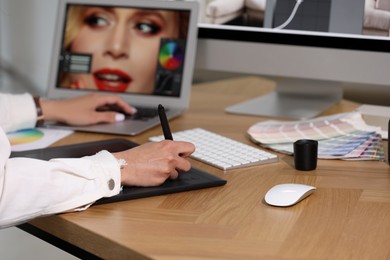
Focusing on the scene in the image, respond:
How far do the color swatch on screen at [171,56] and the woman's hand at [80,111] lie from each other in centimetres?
18

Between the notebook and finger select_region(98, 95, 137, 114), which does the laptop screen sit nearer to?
finger select_region(98, 95, 137, 114)

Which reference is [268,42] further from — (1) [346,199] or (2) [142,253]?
(2) [142,253]

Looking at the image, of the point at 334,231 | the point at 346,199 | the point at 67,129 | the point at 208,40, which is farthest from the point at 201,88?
the point at 334,231

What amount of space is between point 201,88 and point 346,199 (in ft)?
3.20

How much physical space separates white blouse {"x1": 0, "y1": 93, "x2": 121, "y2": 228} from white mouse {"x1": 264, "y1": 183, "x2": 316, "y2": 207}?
0.24 m

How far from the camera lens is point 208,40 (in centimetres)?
178

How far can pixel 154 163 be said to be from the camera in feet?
3.94

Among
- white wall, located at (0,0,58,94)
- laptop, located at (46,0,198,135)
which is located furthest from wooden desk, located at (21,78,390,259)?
white wall, located at (0,0,58,94)

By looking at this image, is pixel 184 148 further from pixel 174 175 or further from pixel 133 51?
pixel 133 51

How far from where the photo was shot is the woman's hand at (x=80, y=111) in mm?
1598

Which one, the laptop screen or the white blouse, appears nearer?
the white blouse

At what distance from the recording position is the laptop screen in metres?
1.74

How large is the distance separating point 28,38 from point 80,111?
5.79 ft

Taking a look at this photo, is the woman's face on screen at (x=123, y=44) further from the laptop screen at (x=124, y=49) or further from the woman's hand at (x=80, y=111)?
the woman's hand at (x=80, y=111)
